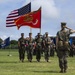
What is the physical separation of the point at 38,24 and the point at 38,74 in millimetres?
13228

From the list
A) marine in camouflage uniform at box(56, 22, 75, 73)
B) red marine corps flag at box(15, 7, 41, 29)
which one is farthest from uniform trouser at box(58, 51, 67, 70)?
red marine corps flag at box(15, 7, 41, 29)

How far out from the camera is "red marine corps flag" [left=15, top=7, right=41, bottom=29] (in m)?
27.4

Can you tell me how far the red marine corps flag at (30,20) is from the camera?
2737 cm

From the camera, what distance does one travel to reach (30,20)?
27.7 m

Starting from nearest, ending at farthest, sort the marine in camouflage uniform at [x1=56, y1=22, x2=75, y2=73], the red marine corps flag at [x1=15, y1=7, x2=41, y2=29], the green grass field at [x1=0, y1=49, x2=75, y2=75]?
the green grass field at [x1=0, y1=49, x2=75, y2=75]
the marine in camouflage uniform at [x1=56, y1=22, x2=75, y2=73]
the red marine corps flag at [x1=15, y1=7, x2=41, y2=29]

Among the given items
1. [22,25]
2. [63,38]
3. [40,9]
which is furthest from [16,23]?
[63,38]

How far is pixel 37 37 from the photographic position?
78.9 feet

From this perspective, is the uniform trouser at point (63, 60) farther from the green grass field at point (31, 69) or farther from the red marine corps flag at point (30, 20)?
the red marine corps flag at point (30, 20)

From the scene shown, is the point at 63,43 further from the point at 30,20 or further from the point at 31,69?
the point at 30,20

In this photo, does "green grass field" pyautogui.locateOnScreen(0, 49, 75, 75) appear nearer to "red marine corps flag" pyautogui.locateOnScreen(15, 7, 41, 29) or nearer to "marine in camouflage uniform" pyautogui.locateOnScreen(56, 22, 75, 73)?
"marine in camouflage uniform" pyautogui.locateOnScreen(56, 22, 75, 73)

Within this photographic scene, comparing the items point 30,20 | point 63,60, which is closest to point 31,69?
point 63,60

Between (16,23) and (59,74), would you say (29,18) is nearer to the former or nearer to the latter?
(16,23)

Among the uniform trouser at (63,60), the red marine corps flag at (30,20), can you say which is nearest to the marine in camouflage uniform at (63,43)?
the uniform trouser at (63,60)

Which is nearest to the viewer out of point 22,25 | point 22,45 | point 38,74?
point 38,74
